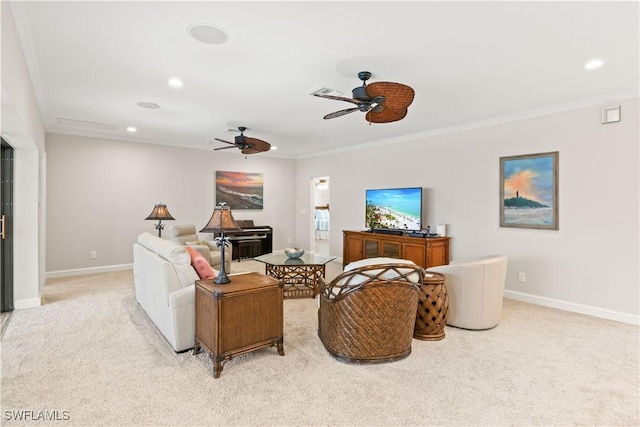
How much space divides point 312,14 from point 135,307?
3779 millimetres

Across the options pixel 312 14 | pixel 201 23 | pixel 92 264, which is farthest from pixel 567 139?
pixel 92 264

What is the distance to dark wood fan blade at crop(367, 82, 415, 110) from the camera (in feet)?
9.21

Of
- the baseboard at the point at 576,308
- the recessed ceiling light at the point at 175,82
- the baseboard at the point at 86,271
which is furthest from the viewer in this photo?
the baseboard at the point at 86,271

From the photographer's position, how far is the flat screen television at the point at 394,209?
18.1ft

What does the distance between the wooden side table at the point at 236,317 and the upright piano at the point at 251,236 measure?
441cm

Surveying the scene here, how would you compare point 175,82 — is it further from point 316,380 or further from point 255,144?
point 316,380

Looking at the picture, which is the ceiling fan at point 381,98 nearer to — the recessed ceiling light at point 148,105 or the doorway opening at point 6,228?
the recessed ceiling light at point 148,105

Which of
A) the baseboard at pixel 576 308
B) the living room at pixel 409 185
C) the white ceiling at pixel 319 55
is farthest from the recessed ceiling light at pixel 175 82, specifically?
the baseboard at pixel 576 308

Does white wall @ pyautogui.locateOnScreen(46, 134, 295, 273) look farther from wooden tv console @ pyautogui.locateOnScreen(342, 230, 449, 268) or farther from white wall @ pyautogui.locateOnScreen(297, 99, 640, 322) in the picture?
white wall @ pyautogui.locateOnScreen(297, 99, 640, 322)

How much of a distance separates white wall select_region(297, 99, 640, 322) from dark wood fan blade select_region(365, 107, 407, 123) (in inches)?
83.7

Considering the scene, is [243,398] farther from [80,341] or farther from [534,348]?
[534,348]

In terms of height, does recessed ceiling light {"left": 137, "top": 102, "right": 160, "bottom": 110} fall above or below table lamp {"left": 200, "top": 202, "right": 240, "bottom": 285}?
above

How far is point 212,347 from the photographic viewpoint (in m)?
2.51

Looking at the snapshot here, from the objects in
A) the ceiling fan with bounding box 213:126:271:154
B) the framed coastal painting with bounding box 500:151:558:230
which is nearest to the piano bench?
the ceiling fan with bounding box 213:126:271:154
